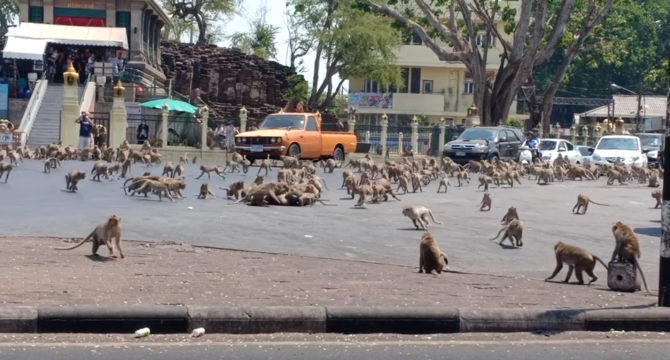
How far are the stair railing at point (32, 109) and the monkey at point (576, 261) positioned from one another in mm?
29503

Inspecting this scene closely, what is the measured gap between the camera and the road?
812 centimetres

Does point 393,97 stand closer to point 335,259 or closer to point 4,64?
point 4,64

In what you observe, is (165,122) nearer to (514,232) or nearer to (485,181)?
(485,181)

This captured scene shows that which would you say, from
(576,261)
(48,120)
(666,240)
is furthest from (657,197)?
(48,120)

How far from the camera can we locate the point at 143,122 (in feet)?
140

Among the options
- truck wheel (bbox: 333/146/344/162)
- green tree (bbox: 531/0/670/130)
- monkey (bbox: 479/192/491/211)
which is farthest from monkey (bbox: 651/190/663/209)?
green tree (bbox: 531/0/670/130)

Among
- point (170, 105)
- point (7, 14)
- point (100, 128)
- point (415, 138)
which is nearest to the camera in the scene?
point (100, 128)

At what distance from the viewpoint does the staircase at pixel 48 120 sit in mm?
40125

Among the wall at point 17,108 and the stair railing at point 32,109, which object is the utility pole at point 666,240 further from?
the wall at point 17,108

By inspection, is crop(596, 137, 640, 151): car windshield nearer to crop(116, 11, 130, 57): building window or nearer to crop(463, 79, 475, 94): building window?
crop(116, 11, 130, 57): building window

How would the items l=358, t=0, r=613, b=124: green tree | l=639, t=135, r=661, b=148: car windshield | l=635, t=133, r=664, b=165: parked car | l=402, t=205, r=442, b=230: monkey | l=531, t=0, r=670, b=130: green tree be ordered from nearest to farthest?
l=402, t=205, r=442, b=230: monkey, l=635, t=133, r=664, b=165: parked car, l=358, t=0, r=613, b=124: green tree, l=639, t=135, r=661, b=148: car windshield, l=531, t=0, r=670, b=130: green tree

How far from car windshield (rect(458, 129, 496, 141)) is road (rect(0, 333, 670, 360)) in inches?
1122

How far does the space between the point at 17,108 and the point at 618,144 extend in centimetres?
2486

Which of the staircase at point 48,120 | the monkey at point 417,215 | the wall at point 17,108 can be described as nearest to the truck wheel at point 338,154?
the staircase at point 48,120
